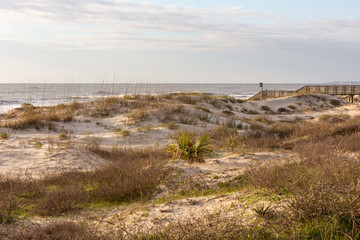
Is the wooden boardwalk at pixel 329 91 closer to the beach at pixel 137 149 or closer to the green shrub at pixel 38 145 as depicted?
the beach at pixel 137 149

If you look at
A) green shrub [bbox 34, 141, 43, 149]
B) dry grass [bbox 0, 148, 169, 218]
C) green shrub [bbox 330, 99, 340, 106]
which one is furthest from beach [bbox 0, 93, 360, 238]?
green shrub [bbox 330, 99, 340, 106]

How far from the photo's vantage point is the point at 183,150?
948cm

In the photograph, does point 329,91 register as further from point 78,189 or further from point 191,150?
point 78,189

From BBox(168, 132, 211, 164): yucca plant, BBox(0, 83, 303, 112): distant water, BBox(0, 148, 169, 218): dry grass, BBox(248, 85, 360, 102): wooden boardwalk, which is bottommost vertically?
BBox(0, 148, 169, 218): dry grass

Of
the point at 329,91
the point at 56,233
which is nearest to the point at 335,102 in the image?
the point at 329,91

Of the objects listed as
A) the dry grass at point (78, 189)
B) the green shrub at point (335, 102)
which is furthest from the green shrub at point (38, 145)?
the green shrub at point (335, 102)

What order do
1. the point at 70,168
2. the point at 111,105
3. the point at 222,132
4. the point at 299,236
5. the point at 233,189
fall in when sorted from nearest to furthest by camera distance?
the point at 299,236
the point at 233,189
the point at 70,168
the point at 222,132
the point at 111,105

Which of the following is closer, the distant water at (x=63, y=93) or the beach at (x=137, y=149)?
the beach at (x=137, y=149)

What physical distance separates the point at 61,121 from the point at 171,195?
11961 millimetres

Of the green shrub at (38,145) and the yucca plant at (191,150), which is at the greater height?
the yucca plant at (191,150)

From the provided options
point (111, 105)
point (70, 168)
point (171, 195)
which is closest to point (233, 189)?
point (171, 195)

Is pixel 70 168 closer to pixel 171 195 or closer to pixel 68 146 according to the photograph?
pixel 68 146

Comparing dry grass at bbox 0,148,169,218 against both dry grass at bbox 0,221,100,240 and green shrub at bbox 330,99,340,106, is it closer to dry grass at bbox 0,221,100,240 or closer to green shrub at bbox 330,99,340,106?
dry grass at bbox 0,221,100,240

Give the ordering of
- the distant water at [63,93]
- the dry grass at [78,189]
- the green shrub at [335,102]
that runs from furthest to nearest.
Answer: the green shrub at [335,102], the distant water at [63,93], the dry grass at [78,189]
